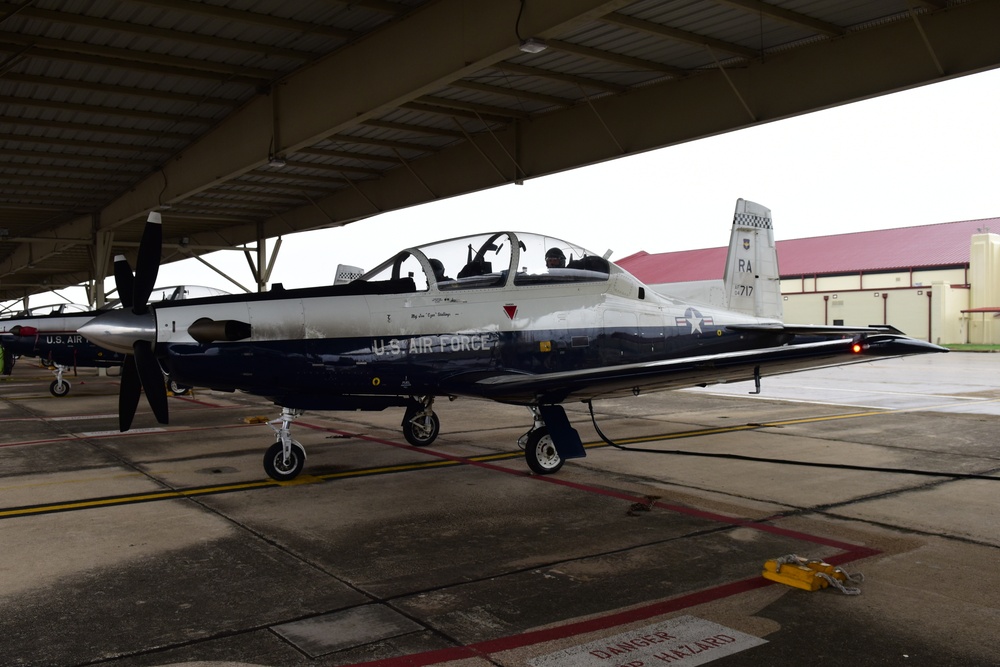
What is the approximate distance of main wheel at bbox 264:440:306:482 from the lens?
727 centimetres

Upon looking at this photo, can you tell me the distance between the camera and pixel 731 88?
35.3 ft

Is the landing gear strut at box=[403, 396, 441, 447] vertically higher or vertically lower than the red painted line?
higher

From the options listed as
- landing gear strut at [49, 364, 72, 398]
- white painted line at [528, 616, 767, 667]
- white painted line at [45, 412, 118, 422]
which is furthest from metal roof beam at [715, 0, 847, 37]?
landing gear strut at [49, 364, 72, 398]

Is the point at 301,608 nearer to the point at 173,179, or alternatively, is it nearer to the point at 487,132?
the point at 487,132

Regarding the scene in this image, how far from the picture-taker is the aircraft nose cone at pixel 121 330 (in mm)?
6520

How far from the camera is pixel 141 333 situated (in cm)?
654

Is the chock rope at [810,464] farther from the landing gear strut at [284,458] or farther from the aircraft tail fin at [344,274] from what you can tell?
the aircraft tail fin at [344,274]

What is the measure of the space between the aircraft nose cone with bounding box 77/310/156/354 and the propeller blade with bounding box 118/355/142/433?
1.38 feet

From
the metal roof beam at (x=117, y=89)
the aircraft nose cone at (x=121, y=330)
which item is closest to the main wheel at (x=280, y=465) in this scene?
the aircraft nose cone at (x=121, y=330)

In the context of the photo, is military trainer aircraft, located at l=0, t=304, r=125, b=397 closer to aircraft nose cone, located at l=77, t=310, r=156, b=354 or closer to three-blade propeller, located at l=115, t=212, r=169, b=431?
three-blade propeller, located at l=115, t=212, r=169, b=431

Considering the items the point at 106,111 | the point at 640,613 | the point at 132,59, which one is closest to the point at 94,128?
the point at 106,111

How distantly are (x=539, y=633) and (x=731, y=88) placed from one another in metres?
9.33

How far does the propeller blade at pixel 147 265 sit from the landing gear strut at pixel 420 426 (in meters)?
3.65

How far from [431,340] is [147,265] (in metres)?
2.75
